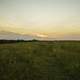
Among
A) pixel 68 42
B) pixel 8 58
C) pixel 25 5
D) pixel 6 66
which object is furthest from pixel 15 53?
pixel 68 42

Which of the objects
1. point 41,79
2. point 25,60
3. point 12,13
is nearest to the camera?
point 41,79

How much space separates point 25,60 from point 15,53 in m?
0.94

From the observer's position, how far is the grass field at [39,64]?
8258 mm

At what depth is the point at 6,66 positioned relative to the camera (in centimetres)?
891

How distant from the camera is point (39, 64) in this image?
9.19 meters

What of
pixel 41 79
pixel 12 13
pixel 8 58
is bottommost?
pixel 41 79

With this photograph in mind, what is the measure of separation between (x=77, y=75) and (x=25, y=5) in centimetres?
361

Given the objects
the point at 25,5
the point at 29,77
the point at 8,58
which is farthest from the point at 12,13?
the point at 29,77

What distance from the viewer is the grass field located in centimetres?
826

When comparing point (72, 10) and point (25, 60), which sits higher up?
point (72, 10)

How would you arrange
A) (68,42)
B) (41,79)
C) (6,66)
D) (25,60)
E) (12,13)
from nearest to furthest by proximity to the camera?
(41,79) < (6,66) < (25,60) < (12,13) < (68,42)

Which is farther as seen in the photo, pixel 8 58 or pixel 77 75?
pixel 8 58

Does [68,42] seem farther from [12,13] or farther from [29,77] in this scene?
[29,77]

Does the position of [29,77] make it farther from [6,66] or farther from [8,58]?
[8,58]
